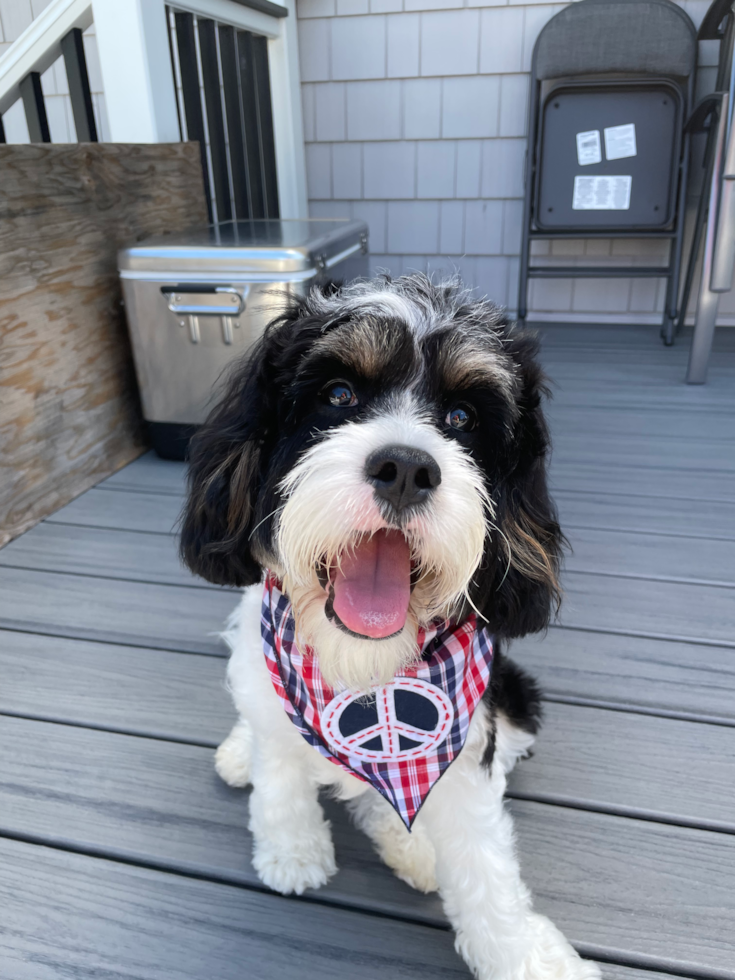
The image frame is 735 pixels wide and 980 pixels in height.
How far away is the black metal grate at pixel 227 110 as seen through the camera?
336 cm

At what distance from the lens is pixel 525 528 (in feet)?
3.50

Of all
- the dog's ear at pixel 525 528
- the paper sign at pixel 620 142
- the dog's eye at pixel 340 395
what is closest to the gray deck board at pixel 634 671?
the dog's ear at pixel 525 528

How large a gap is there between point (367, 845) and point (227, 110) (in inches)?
140

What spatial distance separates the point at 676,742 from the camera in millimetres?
1492

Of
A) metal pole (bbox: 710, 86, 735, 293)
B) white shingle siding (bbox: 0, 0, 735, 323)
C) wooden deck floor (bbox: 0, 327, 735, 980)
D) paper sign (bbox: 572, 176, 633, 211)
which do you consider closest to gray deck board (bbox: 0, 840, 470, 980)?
wooden deck floor (bbox: 0, 327, 735, 980)

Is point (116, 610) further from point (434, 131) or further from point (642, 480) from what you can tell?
point (434, 131)

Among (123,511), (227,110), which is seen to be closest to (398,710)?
(123,511)

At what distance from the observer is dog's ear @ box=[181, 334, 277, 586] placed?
106 cm

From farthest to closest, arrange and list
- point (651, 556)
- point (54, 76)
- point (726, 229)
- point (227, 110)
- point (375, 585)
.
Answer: point (54, 76)
point (227, 110)
point (726, 229)
point (651, 556)
point (375, 585)

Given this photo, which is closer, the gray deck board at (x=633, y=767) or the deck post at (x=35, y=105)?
the gray deck board at (x=633, y=767)

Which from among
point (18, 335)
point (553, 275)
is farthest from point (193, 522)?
point (553, 275)

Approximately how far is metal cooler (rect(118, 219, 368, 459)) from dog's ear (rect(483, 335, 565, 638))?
1506mm

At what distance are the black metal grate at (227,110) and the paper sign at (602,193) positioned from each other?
1.76m

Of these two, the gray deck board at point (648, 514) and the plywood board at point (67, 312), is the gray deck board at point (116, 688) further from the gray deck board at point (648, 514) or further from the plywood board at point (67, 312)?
the gray deck board at point (648, 514)
